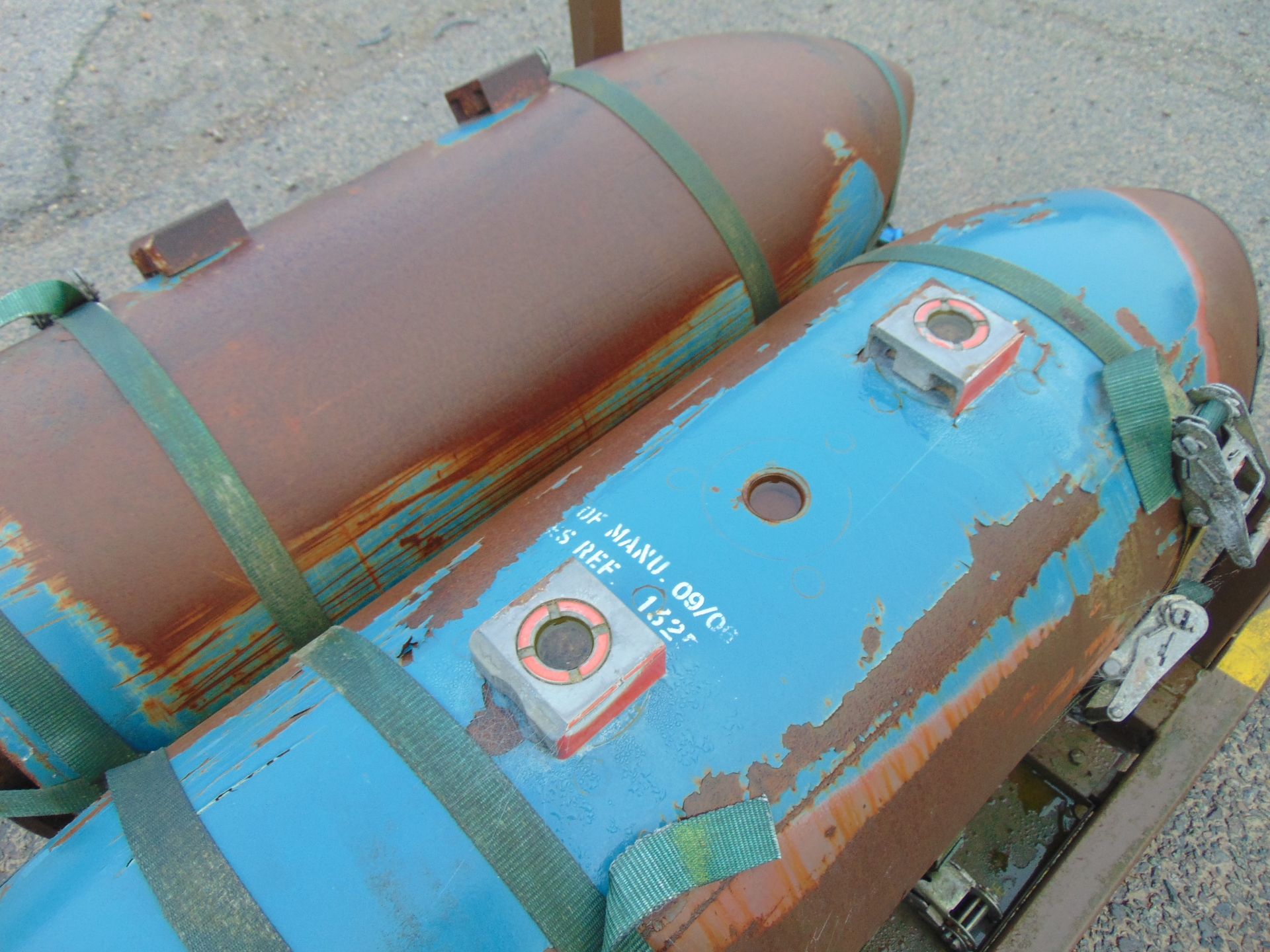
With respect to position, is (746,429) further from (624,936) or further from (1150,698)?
(1150,698)

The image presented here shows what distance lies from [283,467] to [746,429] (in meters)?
A: 0.85

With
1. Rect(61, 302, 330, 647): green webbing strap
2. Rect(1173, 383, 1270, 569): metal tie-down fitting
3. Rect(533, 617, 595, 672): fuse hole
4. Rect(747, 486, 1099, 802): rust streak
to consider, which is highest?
Rect(61, 302, 330, 647): green webbing strap

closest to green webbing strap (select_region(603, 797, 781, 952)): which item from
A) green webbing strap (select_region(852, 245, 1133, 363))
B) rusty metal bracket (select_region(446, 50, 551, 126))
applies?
green webbing strap (select_region(852, 245, 1133, 363))

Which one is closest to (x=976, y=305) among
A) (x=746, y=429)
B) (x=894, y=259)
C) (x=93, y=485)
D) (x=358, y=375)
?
→ (x=894, y=259)

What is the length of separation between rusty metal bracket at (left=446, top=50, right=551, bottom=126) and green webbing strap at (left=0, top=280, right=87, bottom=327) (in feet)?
3.03

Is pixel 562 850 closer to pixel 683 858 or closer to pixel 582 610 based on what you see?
pixel 683 858

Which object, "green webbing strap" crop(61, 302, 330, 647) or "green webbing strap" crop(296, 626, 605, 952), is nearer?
"green webbing strap" crop(296, 626, 605, 952)

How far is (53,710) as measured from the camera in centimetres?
140

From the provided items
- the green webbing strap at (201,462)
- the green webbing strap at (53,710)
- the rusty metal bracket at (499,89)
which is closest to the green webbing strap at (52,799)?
the green webbing strap at (53,710)

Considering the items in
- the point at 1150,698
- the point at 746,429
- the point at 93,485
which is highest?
the point at 93,485

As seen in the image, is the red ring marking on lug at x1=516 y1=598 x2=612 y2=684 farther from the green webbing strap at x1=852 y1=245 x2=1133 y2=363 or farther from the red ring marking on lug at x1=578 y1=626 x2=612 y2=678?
the green webbing strap at x1=852 y1=245 x2=1133 y2=363

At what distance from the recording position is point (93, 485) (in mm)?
1452

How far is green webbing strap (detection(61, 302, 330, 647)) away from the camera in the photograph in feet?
4.91

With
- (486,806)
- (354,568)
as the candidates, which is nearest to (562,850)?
(486,806)
